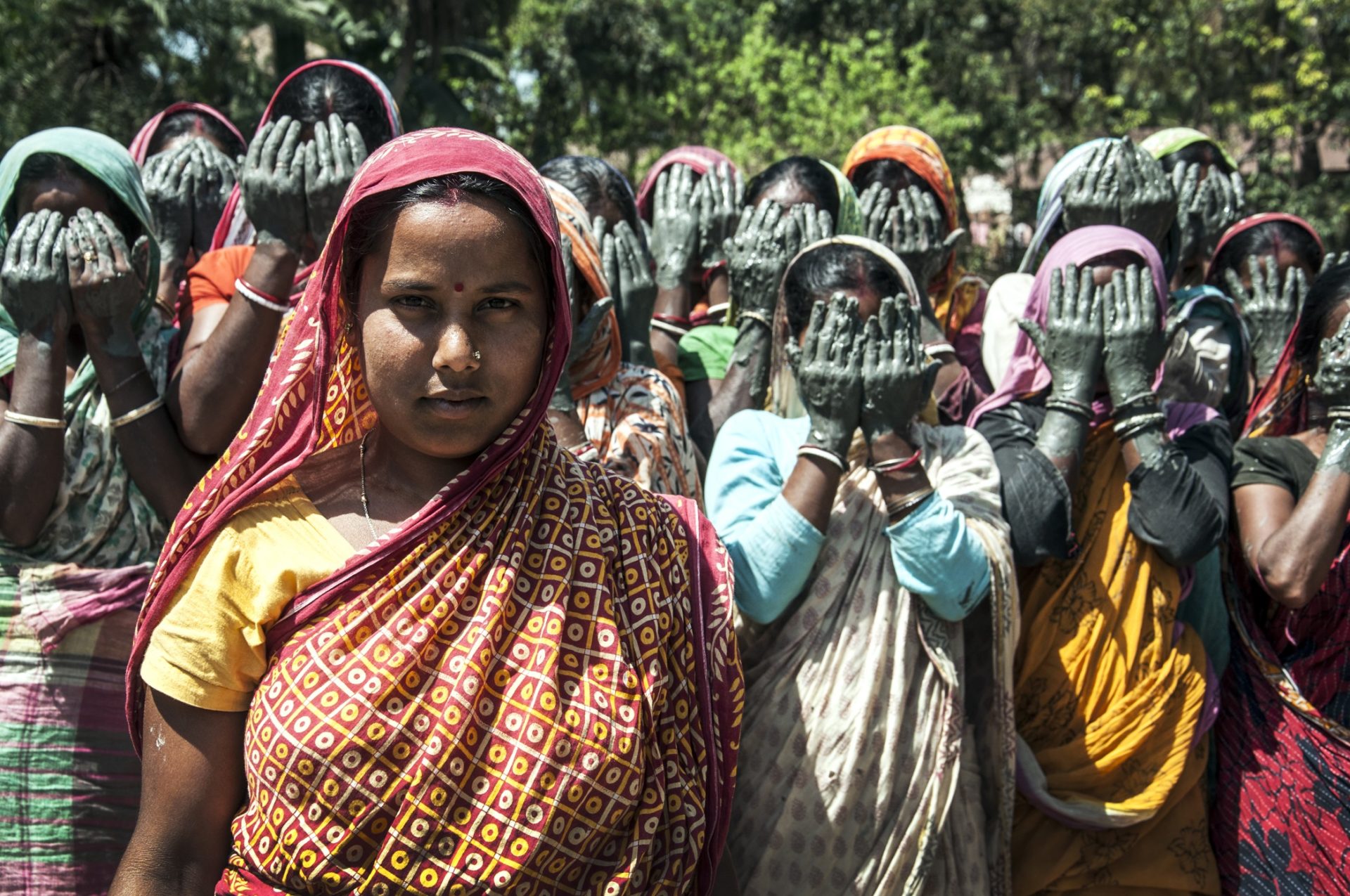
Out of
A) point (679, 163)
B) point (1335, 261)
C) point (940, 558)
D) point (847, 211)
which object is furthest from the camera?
point (679, 163)

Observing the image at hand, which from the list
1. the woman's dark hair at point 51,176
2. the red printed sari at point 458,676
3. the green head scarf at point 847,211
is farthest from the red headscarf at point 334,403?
the green head scarf at point 847,211

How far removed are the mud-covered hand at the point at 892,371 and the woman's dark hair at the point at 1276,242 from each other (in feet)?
7.45

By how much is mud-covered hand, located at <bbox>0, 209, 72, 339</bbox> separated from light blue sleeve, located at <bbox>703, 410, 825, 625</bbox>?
1.48 meters

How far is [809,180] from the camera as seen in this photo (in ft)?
13.0

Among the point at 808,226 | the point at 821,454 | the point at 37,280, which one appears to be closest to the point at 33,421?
the point at 37,280

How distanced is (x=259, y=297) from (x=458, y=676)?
1357 mm

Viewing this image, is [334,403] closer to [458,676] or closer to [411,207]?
[411,207]

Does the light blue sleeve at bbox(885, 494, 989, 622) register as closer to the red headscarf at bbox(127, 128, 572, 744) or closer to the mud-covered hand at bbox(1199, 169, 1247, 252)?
the red headscarf at bbox(127, 128, 572, 744)

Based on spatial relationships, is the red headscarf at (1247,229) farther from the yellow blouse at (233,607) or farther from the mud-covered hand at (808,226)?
the yellow blouse at (233,607)

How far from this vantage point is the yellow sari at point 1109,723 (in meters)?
2.87

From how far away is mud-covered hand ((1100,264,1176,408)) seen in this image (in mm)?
2902

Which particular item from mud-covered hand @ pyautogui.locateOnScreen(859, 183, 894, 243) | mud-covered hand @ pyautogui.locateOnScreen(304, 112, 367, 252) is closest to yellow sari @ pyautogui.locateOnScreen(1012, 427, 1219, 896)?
mud-covered hand @ pyautogui.locateOnScreen(859, 183, 894, 243)

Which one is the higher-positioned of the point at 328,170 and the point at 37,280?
the point at 328,170

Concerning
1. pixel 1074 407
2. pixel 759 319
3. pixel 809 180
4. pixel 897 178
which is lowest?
pixel 1074 407
